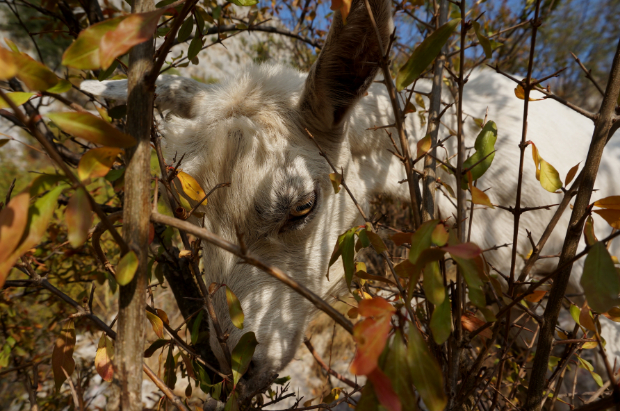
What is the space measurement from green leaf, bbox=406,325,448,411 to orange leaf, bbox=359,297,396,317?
5 centimetres

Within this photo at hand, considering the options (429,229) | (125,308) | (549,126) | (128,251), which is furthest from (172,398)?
(549,126)

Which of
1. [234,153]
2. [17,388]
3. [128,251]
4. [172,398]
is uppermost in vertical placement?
[234,153]

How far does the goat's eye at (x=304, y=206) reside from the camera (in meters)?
2.02

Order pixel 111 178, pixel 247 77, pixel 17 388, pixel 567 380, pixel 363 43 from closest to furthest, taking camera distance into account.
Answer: pixel 111 178, pixel 363 43, pixel 247 77, pixel 567 380, pixel 17 388

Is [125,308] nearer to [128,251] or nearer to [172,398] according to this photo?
[128,251]

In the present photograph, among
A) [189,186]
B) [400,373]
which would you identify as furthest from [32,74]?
[400,373]

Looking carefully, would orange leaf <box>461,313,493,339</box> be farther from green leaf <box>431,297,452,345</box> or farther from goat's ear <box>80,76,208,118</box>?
goat's ear <box>80,76,208,118</box>

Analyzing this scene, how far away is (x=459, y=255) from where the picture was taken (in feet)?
2.33

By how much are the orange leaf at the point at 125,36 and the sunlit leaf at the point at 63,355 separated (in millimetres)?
838

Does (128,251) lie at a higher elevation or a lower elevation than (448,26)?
lower

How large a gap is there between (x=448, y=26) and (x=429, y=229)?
45 centimetres

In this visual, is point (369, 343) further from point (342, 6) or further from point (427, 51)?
point (342, 6)

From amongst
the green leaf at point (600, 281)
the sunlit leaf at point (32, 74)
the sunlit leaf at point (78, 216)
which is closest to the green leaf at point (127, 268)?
the sunlit leaf at point (78, 216)

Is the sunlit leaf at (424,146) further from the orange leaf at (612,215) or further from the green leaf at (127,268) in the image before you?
the green leaf at (127,268)
